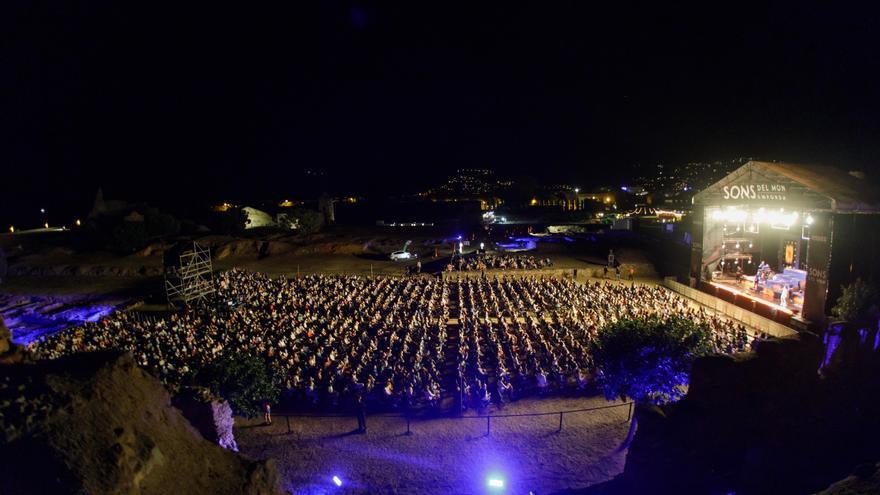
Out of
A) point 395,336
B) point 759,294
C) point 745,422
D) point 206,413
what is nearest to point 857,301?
point 759,294

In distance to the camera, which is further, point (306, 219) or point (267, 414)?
point (306, 219)

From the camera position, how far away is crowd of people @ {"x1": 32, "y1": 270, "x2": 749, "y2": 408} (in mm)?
16078

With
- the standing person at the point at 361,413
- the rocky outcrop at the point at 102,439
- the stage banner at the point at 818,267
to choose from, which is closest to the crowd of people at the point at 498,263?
the stage banner at the point at 818,267

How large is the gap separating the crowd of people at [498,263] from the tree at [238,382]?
24346 millimetres

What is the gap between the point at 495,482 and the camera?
11641 millimetres

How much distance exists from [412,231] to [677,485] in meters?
56.2

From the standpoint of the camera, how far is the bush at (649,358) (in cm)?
1270

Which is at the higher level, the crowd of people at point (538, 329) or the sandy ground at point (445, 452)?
the crowd of people at point (538, 329)

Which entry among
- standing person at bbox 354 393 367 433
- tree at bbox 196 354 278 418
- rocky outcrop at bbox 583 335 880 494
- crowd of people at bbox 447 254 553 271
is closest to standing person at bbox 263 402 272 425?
tree at bbox 196 354 278 418

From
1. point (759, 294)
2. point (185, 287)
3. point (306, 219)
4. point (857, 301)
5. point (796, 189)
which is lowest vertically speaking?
point (759, 294)

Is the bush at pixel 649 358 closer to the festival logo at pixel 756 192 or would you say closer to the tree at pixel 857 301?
the tree at pixel 857 301

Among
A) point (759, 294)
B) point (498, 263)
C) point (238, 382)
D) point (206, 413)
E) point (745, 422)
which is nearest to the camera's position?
point (745, 422)

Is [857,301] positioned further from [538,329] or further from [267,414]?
[267,414]

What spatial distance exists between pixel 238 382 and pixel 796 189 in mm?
27975
